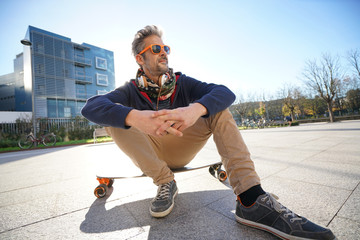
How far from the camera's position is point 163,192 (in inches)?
55.9

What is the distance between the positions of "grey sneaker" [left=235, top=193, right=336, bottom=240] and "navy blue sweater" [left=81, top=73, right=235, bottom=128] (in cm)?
67

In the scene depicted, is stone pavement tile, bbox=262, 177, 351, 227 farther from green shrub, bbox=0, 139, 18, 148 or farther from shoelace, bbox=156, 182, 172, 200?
green shrub, bbox=0, 139, 18, 148

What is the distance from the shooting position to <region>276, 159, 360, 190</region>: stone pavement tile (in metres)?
1.73

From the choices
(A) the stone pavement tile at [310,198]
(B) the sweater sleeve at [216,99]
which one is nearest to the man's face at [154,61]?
(B) the sweater sleeve at [216,99]

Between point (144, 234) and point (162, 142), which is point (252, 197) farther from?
point (162, 142)

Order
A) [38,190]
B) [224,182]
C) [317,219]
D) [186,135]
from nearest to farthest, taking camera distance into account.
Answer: [317,219] → [186,135] → [224,182] → [38,190]

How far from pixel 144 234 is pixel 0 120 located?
24251mm

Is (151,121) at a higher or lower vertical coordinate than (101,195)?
higher

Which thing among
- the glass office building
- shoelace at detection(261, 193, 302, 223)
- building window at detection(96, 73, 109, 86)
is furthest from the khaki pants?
building window at detection(96, 73, 109, 86)

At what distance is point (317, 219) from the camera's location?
1112mm

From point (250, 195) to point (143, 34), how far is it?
6.79ft

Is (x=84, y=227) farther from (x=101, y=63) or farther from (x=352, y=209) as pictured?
(x=101, y=63)

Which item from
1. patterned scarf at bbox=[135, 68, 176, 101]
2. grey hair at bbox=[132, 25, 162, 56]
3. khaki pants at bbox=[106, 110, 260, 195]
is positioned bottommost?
khaki pants at bbox=[106, 110, 260, 195]

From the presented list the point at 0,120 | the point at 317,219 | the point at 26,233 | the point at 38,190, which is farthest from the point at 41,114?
the point at 317,219
